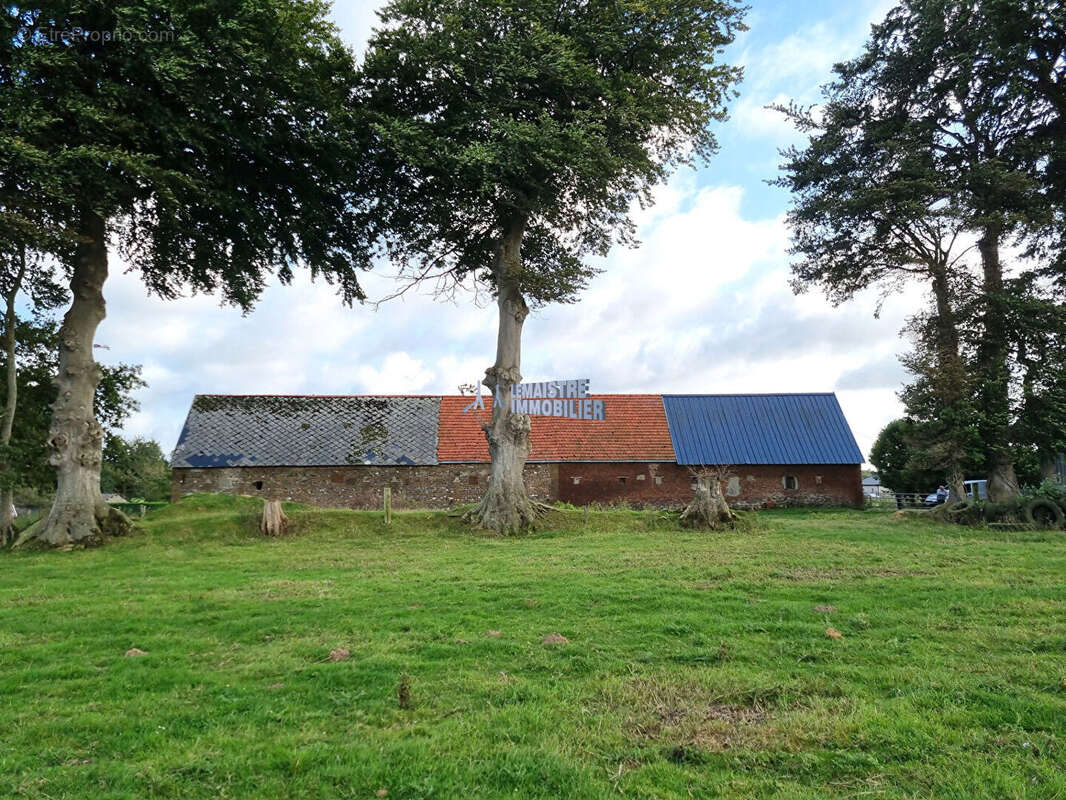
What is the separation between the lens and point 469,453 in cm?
3189

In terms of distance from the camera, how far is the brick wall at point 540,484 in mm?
30266

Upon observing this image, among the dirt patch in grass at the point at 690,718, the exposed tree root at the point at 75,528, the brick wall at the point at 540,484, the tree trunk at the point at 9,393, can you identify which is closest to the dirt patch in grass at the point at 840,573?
the dirt patch in grass at the point at 690,718

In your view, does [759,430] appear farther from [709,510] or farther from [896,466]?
[709,510]

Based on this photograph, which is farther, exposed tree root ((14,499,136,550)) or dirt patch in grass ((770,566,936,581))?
exposed tree root ((14,499,136,550))

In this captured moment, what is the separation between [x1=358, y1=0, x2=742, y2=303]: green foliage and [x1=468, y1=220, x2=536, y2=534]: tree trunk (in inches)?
21.2

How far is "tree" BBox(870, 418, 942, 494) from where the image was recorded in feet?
138

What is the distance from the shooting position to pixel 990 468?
22.3m

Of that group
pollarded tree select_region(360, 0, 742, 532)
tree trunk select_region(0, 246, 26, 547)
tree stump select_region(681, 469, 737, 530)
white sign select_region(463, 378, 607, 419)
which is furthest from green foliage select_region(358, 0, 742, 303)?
tree trunk select_region(0, 246, 26, 547)

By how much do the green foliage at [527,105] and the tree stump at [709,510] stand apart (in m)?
7.26

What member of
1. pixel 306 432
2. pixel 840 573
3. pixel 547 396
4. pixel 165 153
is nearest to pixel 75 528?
pixel 165 153

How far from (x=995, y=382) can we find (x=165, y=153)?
2600 cm

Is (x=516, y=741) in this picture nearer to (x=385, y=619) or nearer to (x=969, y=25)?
(x=385, y=619)

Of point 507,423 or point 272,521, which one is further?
point 507,423

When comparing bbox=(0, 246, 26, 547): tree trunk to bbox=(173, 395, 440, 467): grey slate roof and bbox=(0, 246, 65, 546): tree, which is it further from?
bbox=(173, 395, 440, 467): grey slate roof
